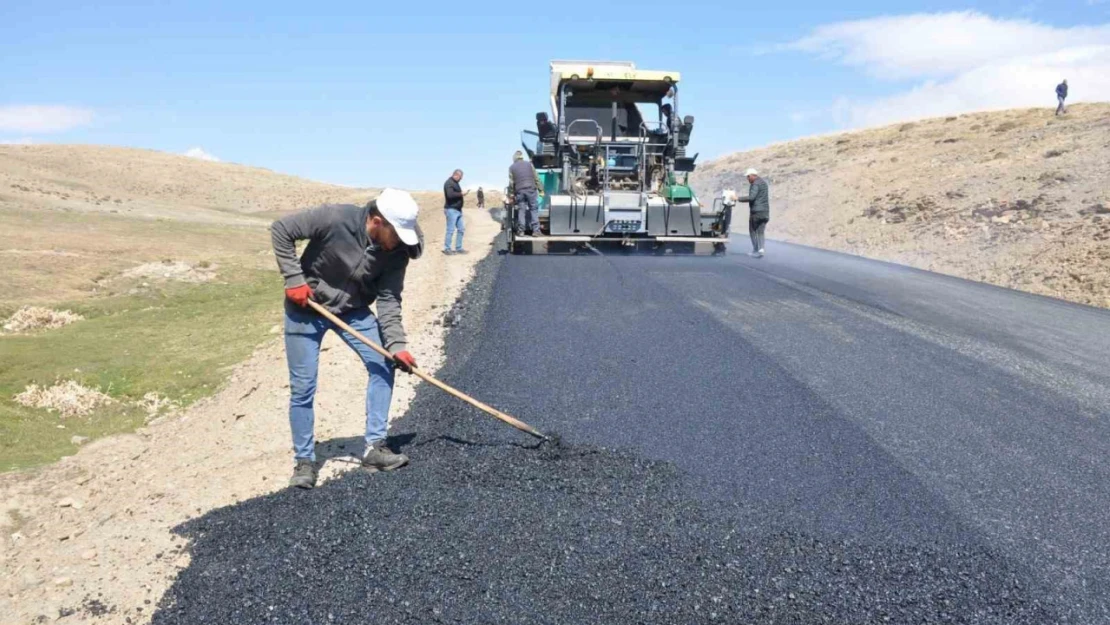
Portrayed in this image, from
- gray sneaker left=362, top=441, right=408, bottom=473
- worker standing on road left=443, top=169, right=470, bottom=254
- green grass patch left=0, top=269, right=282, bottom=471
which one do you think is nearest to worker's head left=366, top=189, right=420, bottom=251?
gray sneaker left=362, top=441, right=408, bottom=473

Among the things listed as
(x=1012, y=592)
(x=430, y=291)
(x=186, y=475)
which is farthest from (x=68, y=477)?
(x=1012, y=592)

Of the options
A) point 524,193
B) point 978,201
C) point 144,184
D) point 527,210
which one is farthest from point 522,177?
point 144,184

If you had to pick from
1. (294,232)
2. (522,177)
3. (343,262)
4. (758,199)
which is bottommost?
(343,262)

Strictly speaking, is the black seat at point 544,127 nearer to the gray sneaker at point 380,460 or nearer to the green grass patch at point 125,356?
the green grass patch at point 125,356

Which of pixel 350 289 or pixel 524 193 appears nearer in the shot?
pixel 350 289

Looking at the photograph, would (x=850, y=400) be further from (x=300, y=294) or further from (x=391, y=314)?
(x=300, y=294)

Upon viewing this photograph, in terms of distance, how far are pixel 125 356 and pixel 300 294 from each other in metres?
6.99

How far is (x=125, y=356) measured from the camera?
404 inches

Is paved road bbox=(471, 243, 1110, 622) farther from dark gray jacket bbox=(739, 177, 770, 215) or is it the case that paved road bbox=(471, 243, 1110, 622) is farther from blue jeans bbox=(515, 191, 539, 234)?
dark gray jacket bbox=(739, 177, 770, 215)

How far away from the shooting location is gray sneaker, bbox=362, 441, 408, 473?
4.71m

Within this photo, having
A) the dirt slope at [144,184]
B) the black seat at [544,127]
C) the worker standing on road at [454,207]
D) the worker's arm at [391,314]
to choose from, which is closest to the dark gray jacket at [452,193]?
the worker standing on road at [454,207]

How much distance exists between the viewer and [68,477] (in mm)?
6562

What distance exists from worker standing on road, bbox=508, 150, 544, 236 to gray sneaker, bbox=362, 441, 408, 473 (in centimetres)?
934

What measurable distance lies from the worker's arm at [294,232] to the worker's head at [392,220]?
23 centimetres
